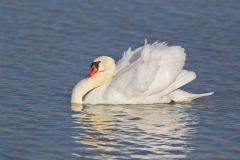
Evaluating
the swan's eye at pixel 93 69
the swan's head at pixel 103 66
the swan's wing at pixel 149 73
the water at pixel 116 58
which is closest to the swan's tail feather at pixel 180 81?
the swan's wing at pixel 149 73

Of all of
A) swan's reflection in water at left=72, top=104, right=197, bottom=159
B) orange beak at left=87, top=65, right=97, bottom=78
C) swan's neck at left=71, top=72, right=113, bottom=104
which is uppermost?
orange beak at left=87, top=65, right=97, bottom=78

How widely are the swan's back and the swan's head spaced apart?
173 mm

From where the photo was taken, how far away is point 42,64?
18.1m

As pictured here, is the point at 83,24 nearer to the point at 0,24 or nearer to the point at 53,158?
the point at 0,24

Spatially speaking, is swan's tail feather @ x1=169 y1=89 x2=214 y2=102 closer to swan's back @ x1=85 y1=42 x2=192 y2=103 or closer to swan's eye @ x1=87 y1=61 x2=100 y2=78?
swan's back @ x1=85 y1=42 x2=192 y2=103

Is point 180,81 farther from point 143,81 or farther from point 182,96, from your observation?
point 143,81

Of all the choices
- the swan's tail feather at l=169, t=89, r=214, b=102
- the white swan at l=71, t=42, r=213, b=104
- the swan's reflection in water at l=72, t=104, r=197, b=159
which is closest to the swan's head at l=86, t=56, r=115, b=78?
the white swan at l=71, t=42, r=213, b=104

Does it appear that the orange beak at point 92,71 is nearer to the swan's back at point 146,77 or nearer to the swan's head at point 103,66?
the swan's head at point 103,66

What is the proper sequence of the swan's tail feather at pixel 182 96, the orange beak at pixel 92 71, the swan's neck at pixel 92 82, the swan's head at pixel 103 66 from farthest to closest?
the orange beak at pixel 92 71 < the swan's head at pixel 103 66 < the swan's neck at pixel 92 82 < the swan's tail feather at pixel 182 96

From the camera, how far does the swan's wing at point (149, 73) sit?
52.5ft

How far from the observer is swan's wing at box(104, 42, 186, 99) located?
16.0 metres

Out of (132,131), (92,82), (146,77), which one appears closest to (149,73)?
(146,77)

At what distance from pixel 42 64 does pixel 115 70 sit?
1.92 meters

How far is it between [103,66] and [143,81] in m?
0.85
